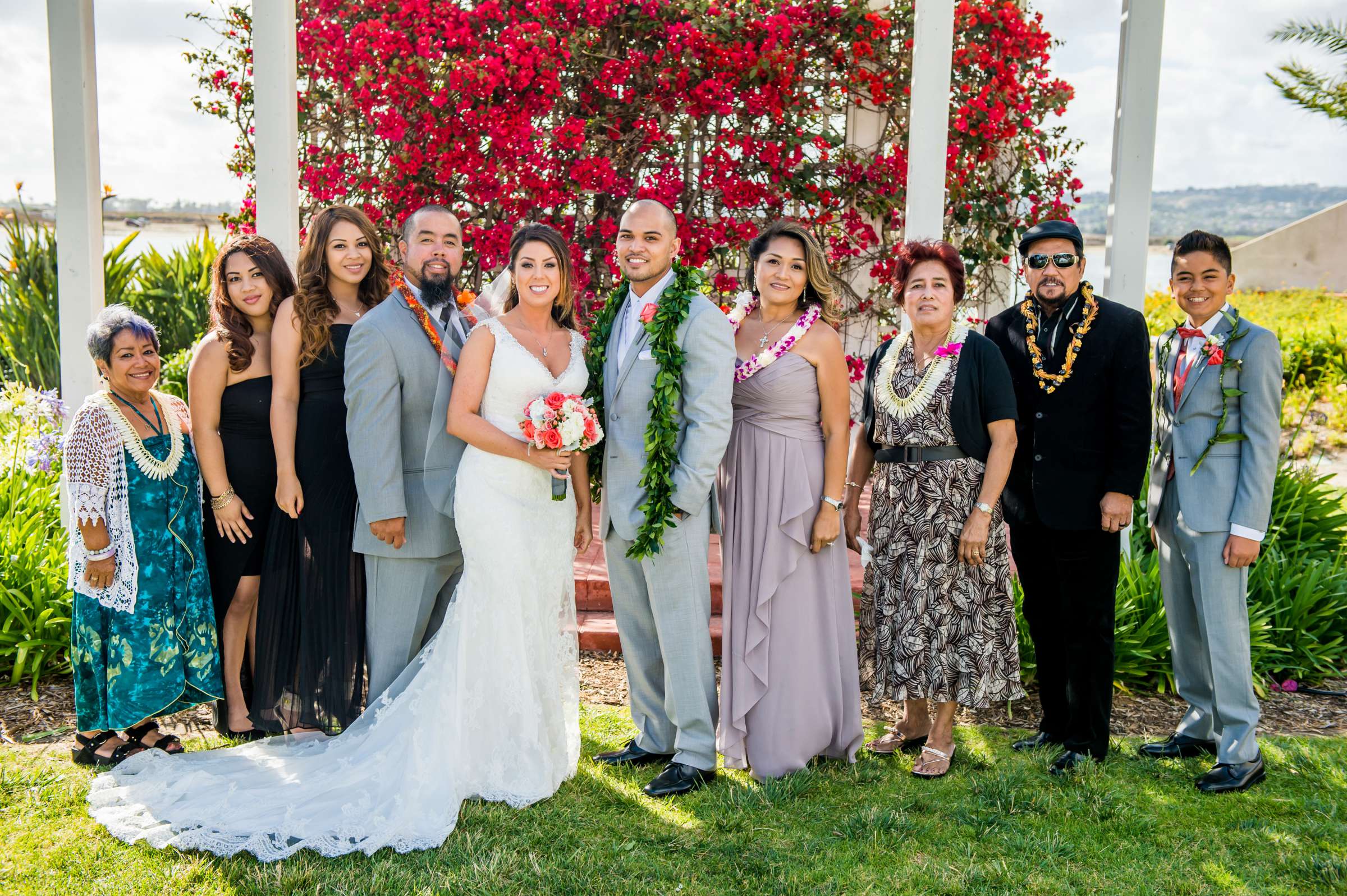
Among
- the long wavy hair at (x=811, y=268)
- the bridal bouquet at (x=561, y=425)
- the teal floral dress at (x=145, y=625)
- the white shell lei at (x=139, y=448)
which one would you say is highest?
the long wavy hair at (x=811, y=268)

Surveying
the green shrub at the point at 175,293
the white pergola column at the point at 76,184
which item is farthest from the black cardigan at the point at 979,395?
the green shrub at the point at 175,293

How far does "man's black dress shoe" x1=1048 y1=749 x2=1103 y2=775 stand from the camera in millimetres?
4184

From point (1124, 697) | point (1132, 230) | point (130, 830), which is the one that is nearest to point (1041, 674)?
point (1124, 697)

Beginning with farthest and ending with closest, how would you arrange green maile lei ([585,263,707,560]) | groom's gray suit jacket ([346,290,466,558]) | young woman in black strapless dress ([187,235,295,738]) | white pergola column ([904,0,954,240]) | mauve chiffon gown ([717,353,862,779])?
white pergola column ([904,0,954,240]) → young woman in black strapless dress ([187,235,295,738]) → mauve chiffon gown ([717,353,862,779]) → groom's gray suit jacket ([346,290,466,558]) → green maile lei ([585,263,707,560])

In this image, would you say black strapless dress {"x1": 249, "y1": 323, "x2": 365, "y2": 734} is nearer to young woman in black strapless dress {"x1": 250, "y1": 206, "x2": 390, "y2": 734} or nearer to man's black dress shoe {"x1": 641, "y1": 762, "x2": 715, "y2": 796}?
young woman in black strapless dress {"x1": 250, "y1": 206, "x2": 390, "y2": 734}

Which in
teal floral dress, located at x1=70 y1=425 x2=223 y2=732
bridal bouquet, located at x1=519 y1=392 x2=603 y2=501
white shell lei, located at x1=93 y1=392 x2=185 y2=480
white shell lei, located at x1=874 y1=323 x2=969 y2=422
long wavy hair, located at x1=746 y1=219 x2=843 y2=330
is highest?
long wavy hair, located at x1=746 y1=219 x2=843 y2=330

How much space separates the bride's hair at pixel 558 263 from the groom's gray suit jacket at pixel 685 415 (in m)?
0.33

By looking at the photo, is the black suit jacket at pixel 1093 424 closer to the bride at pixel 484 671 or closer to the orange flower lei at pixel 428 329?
the bride at pixel 484 671

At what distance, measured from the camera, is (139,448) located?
4133 millimetres

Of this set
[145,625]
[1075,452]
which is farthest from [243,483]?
[1075,452]

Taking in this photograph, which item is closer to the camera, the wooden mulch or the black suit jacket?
the black suit jacket

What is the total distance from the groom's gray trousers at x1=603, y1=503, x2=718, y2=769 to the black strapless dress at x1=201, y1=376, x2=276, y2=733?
151cm

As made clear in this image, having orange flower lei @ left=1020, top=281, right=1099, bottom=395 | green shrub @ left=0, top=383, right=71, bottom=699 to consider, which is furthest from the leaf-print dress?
green shrub @ left=0, top=383, right=71, bottom=699

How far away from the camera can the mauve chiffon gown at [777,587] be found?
13.5ft
